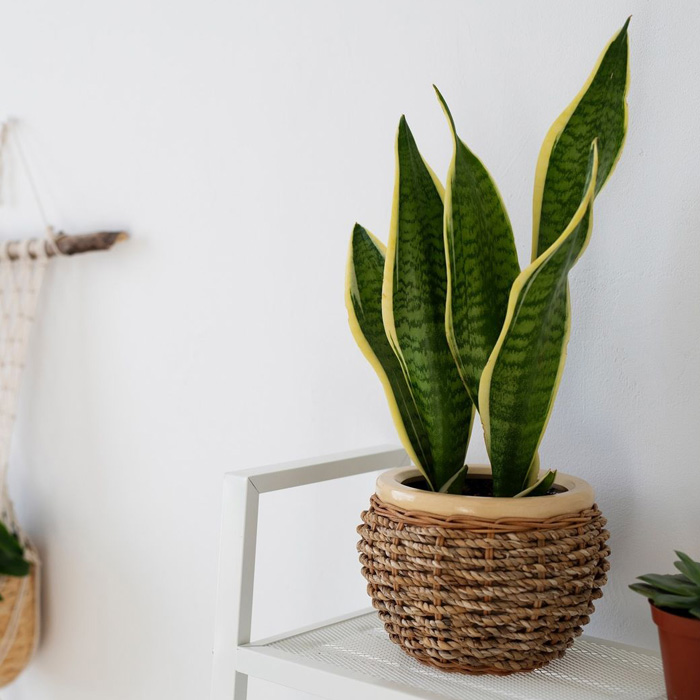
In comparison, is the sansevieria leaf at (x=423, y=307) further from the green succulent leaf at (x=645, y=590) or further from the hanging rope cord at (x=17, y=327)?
the hanging rope cord at (x=17, y=327)

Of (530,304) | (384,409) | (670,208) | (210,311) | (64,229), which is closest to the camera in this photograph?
(530,304)

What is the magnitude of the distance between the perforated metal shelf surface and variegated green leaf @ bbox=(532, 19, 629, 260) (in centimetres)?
31

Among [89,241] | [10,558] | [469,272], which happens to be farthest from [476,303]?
[89,241]

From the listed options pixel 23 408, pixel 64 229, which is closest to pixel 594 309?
pixel 64 229

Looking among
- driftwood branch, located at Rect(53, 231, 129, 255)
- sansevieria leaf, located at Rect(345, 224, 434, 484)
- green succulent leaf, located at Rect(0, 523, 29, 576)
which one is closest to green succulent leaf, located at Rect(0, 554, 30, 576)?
green succulent leaf, located at Rect(0, 523, 29, 576)

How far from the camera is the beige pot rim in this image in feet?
1.88

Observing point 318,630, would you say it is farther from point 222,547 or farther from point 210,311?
point 210,311

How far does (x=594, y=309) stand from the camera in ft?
2.43

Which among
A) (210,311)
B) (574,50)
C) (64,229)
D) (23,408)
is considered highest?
(574,50)

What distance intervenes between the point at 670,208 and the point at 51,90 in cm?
93

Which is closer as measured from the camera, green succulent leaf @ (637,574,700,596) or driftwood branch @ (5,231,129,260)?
green succulent leaf @ (637,574,700,596)

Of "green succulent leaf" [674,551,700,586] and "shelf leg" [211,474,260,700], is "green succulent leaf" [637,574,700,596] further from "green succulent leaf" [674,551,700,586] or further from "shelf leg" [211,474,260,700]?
"shelf leg" [211,474,260,700]

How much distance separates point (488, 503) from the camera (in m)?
0.57

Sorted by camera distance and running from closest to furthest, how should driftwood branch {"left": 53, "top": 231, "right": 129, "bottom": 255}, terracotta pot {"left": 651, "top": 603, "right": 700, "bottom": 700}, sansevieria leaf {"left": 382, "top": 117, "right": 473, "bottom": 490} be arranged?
terracotta pot {"left": 651, "top": 603, "right": 700, "bottom": 700} < sansevieria leaf {"left": 382, "top": 117, "right": 473, "bottom": 490} < driftwood branch {"left": 53, "top": 231, "right": 129, "bottom": 255}
